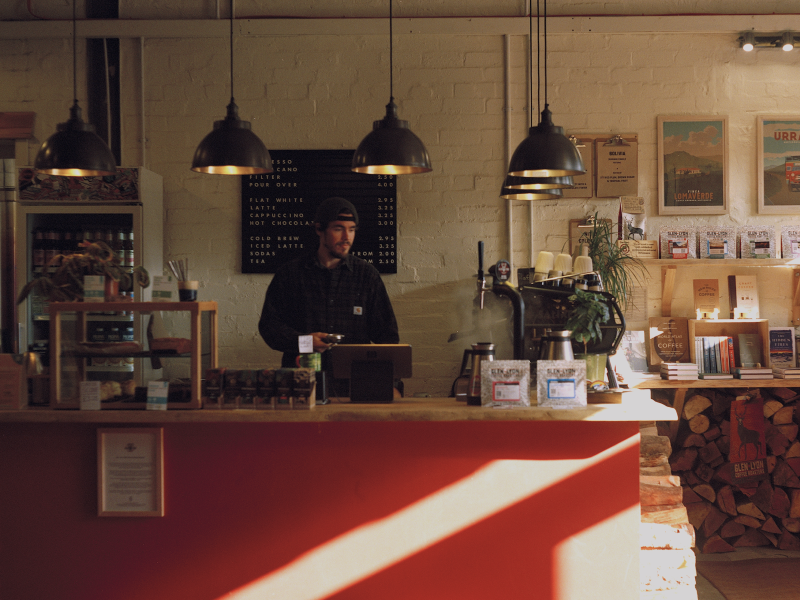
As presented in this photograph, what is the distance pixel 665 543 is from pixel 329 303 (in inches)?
78.5

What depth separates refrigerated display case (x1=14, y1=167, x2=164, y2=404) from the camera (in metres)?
3.64

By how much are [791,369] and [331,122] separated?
329 centimetres

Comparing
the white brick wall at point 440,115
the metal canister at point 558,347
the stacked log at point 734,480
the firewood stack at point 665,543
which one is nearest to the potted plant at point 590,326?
the metal canister at point 558,347

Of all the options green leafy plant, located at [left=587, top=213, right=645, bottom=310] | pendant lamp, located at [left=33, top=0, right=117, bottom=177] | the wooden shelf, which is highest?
pendant lamp, located at [left=33, top=0, right=117, bottom=177]

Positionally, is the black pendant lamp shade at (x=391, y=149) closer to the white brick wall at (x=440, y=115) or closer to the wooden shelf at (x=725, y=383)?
the white brick wall at (x=440, y=115)

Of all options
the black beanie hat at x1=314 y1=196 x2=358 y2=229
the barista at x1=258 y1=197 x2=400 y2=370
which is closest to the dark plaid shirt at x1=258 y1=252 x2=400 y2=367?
the barista at x1=258 y1=197 x2=400 y2=370

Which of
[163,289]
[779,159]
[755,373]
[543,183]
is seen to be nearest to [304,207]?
[543,183]

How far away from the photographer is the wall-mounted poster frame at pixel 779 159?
4152 millimetres

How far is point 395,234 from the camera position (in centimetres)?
417

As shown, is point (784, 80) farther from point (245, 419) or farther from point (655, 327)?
point (245, 419)

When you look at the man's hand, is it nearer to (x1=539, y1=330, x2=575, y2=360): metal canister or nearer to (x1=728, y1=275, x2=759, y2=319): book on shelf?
Result: (x1=539, y1=330, x2=575, y2=360): metal canister

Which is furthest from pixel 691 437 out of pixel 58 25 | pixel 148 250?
pixel 58 25

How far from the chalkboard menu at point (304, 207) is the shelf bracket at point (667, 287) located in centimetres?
175

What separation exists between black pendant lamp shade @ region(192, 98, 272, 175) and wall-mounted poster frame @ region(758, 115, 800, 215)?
10.9ft
